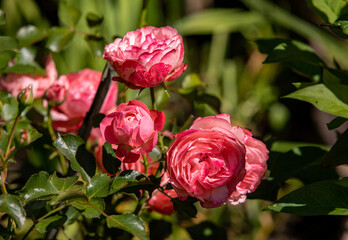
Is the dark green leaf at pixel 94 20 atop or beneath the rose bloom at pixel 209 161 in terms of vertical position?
atop

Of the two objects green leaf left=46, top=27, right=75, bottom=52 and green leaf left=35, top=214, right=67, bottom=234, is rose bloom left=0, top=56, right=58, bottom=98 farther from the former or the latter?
green leaf left=35, top=214, right=67, bottom=234

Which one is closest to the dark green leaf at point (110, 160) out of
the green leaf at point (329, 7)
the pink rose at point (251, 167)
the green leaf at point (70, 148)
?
the green leaf at point (70, 148)

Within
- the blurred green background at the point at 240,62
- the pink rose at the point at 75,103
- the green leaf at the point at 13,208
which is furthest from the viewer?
the blurred green background at the point at 240,62

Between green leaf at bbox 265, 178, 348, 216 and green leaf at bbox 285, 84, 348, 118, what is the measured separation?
96mm

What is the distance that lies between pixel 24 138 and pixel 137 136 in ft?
0.39

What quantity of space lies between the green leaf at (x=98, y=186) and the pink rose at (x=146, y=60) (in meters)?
0.11

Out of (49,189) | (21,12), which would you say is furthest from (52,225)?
(21,12)

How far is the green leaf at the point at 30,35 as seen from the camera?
0.68 m

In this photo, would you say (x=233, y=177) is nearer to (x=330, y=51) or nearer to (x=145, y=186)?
(x=145, y=186)

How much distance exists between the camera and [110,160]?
503mm

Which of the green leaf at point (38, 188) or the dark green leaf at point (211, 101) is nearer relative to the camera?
the green leaf at point (38, 188)

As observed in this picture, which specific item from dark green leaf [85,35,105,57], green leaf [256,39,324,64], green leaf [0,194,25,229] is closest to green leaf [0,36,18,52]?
dark green leaf [85,35,105,57]

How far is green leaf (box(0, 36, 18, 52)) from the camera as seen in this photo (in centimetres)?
58

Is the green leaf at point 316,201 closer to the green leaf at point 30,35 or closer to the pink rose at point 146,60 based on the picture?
the pink rose at point 146,60
